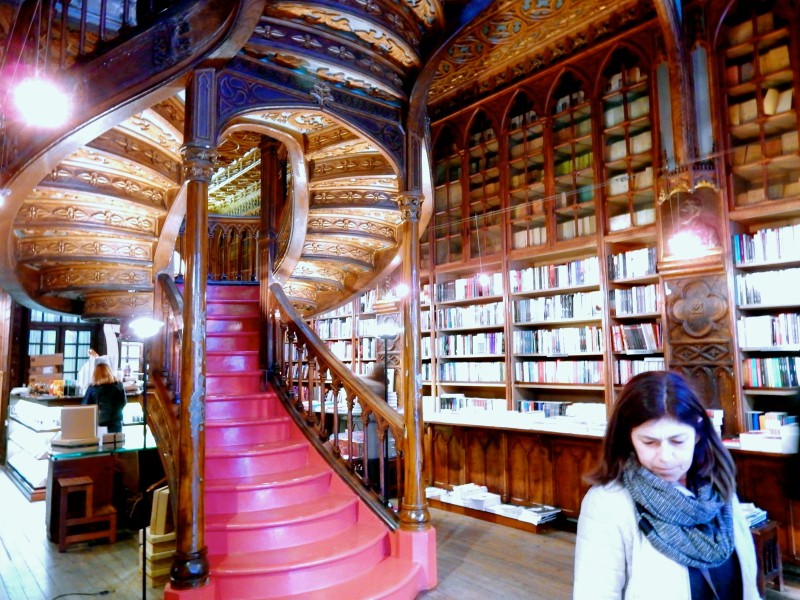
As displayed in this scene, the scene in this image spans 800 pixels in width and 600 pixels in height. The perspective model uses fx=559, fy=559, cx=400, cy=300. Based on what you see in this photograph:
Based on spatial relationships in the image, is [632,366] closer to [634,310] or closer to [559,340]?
[634,310]

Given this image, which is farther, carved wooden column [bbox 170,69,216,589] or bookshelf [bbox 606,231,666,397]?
bookshelf [bbox 606,231,666,397]

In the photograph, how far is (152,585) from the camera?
11.9 ft

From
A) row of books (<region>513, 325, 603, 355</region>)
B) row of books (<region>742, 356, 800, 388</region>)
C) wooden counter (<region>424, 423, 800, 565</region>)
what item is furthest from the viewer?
row of books (<region>513, 325, 603, 355</region>)

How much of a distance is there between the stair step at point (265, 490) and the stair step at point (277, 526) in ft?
0.17

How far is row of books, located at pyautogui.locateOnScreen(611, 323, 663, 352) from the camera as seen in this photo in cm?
480

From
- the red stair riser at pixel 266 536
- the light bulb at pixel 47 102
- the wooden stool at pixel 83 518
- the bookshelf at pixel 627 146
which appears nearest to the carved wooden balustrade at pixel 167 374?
the red stair riser at pixel 266 536

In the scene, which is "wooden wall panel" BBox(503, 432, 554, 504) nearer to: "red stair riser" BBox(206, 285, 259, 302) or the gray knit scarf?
"red stair riser" BBox(206, 285, 259, 302)

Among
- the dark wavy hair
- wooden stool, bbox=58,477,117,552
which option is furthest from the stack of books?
wooden stool, bbox=58,477,117,552

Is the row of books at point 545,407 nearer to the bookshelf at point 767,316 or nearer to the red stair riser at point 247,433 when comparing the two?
the bookshelf at point 767,316

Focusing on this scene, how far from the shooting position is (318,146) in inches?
173

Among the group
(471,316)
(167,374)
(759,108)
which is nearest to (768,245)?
(759,108)

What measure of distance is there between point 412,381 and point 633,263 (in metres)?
2.50

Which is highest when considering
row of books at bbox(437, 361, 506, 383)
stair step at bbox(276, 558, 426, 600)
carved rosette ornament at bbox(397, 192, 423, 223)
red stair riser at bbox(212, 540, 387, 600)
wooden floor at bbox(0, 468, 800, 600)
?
carved rosette ornament at bbox(397, 192, 423, 223)

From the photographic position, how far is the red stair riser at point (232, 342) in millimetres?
4775
